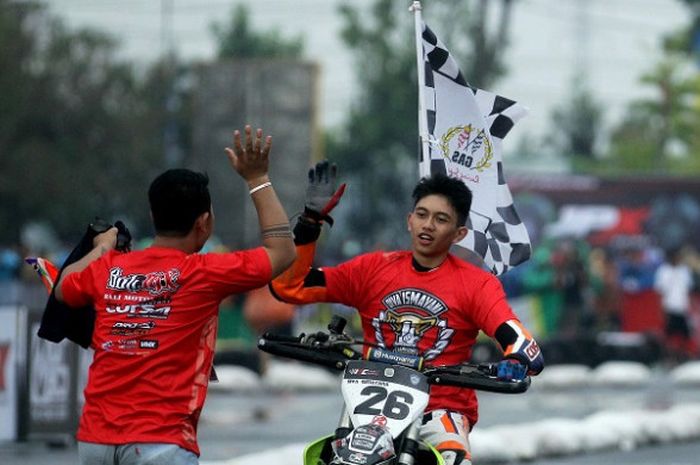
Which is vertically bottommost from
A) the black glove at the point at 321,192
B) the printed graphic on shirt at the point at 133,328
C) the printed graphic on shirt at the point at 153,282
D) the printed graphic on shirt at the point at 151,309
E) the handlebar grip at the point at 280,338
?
the handlebar grip at the point at 280,338

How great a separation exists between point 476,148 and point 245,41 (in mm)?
67841

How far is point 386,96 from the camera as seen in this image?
57.9 meters

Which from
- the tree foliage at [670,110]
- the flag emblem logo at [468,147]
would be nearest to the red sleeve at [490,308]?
the flag emblem logo at [468,147]

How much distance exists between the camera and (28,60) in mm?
46344

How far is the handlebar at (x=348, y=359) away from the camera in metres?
7.14

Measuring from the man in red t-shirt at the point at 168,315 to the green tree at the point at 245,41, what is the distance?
68.0 metres

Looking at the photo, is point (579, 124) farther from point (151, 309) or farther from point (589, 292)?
point (151, 309)

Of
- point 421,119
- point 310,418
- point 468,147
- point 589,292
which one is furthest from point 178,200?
point 589,292

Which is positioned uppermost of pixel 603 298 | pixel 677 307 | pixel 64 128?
pixel 64 128

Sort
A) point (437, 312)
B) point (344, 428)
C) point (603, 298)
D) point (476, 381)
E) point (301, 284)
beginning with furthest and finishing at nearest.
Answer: point (603, 298)
point (301, 284)
point (437, 312)
point (476, 381)
point (344, 428)

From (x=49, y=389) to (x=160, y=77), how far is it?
36278mm

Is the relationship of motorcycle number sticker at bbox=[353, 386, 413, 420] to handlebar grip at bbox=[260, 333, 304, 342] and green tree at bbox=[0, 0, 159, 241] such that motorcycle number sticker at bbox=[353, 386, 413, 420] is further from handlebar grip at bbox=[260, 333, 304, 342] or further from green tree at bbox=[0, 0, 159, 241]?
green tree at bbox=[0, 0, 159, 241]

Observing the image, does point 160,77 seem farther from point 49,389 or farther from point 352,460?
point 352,460

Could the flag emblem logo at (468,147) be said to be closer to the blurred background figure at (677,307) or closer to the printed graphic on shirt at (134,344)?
the printed graphic on shirt at (134,344)
